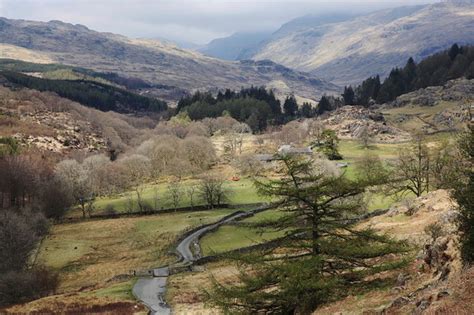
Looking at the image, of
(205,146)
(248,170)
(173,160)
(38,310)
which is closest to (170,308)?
(38,310)

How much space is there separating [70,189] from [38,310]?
67809 millimetres

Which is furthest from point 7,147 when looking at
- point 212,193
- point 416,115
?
point 416,115

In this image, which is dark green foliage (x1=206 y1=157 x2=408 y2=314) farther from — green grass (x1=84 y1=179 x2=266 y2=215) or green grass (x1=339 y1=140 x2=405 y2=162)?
green grass (x1=339 y1=140 x2=405 y2=162)

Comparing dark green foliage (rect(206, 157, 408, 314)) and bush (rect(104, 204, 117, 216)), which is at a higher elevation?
dark green foliage (rect(206, 157, 408, 314))

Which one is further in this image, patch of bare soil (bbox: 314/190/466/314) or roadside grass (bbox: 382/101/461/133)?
roadside grass (bbox: 382/101/461/133)

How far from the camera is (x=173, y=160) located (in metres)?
144

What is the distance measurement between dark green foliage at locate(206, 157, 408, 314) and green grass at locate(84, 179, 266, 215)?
74155 mm

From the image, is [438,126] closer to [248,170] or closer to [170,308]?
[248,170]

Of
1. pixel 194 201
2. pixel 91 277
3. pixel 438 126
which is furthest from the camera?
pixel 438 126

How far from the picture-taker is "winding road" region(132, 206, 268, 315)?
49125 millimetres

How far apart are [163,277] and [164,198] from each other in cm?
5133

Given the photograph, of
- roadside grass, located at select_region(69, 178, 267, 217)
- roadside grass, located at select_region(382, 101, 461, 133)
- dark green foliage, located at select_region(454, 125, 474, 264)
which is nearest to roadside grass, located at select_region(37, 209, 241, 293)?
roadside grass, located at select_region(69, 178, 267, 217)

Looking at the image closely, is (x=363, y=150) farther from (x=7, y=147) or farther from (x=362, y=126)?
(x=7, y=147)

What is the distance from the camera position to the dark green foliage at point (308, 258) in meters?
24.8
